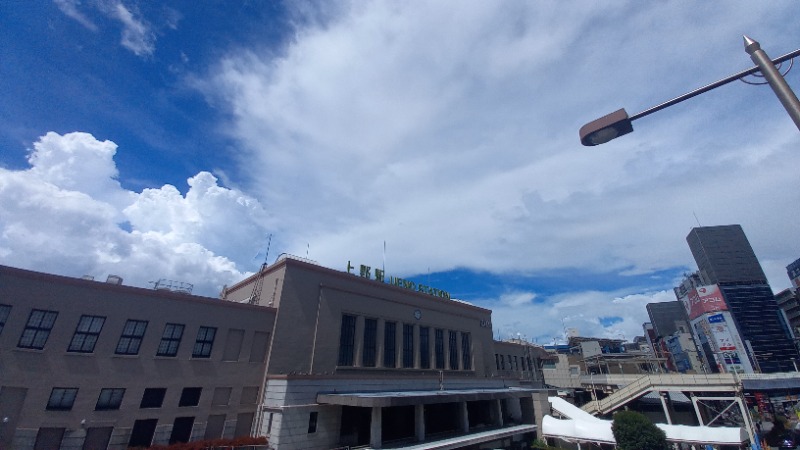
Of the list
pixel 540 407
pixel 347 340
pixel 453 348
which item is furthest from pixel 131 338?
pixel 540 407

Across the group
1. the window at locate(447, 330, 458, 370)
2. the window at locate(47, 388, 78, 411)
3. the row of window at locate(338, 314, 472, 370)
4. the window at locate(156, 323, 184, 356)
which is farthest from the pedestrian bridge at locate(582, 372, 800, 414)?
the window at locate(47, 388, 78, 411)

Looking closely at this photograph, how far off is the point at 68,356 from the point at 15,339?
2.62 meters

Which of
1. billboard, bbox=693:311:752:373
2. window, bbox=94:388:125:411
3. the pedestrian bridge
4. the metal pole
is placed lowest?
window, bbox=94:388:125:411

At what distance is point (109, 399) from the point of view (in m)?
22.1

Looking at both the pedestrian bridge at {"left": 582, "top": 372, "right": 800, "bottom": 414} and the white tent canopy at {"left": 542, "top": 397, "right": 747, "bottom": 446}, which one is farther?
the pedestrian bridge at {"left": 582, "top": 372, "right": 800, "bottom": 414}

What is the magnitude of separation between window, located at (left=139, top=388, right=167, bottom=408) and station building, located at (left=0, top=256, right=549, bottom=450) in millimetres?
66

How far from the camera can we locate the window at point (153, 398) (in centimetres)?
2322

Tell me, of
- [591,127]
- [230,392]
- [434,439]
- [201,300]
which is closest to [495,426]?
[434,439]

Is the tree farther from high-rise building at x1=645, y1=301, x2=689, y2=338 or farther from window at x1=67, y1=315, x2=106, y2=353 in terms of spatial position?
high-rise building at x1=645, y1=301, x2=689, y2=338

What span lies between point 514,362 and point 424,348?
24.6 metres

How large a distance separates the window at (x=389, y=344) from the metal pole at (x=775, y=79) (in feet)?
111

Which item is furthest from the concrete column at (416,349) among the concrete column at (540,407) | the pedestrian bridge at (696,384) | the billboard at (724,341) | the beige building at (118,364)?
the billboard at (724,341)

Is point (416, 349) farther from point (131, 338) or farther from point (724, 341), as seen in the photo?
point (724, 341)

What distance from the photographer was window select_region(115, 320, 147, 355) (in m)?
23.2
